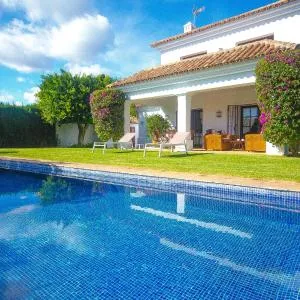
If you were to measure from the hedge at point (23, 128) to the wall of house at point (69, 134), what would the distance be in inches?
23.1

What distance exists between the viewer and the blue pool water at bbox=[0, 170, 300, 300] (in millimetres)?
2963

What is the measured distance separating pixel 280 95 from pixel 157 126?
8582mm

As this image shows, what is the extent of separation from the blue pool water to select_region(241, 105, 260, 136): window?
1094 cm

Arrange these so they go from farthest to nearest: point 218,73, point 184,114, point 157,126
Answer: point 157,126 < point 184,114 < point 218,73

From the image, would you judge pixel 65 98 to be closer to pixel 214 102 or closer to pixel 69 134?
pixel 69 134

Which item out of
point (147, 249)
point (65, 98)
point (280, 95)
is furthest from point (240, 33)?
point (147, 249)

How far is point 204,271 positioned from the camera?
11.0ft

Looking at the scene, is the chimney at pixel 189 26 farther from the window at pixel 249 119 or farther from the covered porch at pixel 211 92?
the window at pixel 249 119

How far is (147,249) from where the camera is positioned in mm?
4055

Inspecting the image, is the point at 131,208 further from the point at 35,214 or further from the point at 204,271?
the point at 204,271

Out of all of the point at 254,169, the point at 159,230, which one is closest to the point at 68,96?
the point at 254,169

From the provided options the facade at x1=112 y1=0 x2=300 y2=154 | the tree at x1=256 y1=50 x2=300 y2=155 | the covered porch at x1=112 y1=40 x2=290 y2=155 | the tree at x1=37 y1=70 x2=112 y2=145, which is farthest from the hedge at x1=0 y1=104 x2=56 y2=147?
the tree at x1=256 y1=50 x2=300 y2=155

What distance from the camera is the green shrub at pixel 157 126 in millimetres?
17953

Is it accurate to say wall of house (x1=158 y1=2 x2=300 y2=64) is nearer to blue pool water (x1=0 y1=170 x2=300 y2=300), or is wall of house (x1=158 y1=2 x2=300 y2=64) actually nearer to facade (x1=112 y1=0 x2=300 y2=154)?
facade (x1=112 y1=0 x2=300 y2=154)
